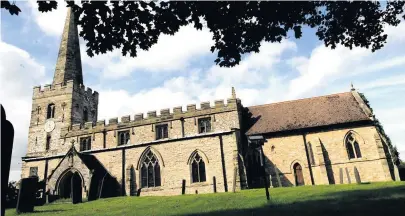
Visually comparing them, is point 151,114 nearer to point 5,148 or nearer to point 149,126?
point 149,126

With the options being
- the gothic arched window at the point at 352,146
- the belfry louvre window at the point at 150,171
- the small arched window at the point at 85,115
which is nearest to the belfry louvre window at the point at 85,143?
the small arched window at the point at 85,115

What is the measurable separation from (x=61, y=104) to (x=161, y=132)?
12.9m

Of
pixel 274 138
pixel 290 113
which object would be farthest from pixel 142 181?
pixel 290 113

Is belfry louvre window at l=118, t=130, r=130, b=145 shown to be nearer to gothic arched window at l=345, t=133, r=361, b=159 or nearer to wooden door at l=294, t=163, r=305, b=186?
wooden door at l=294, t=163, r=305, b=186

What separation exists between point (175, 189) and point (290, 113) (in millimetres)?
12729

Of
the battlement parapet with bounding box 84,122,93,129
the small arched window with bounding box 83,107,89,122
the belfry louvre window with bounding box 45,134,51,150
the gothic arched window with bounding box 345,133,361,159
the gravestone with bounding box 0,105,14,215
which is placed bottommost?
the gravestone with bounding box 0,105,14,215

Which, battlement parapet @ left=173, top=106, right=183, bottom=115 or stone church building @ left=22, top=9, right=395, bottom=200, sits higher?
battlement parapet @ left=173, top=106, right=183, bottom=115

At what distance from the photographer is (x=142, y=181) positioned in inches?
1148

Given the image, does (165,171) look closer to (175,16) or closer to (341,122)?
(341,122)

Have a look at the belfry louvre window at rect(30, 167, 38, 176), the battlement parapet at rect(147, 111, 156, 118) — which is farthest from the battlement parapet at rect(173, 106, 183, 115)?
the belfry louvre window at rect(30, 167, 38, 176)

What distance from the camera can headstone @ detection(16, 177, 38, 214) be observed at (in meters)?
18.4

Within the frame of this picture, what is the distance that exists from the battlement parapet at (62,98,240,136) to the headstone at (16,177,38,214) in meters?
12.7

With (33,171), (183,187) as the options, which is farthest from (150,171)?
(33,171)

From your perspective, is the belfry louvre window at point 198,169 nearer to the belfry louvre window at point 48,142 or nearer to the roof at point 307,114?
the roof at point 307,114
